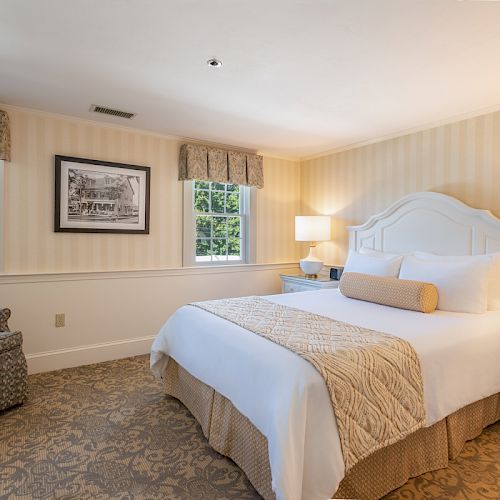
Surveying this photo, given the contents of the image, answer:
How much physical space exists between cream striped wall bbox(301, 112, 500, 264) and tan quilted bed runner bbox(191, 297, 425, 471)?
1968mm

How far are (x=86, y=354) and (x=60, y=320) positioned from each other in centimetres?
42

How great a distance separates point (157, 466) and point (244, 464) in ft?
1.65

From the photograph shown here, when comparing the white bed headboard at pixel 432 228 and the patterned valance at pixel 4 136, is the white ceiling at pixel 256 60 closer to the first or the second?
the patterned valance at pixel 4 136

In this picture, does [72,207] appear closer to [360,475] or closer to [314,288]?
[314,288]

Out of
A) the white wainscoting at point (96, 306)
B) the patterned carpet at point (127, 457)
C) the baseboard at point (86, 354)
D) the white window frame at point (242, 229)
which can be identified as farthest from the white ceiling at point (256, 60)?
the patterned carpet at point (127, 457)

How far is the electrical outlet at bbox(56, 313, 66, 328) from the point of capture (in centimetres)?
334

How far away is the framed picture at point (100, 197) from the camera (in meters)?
3.34

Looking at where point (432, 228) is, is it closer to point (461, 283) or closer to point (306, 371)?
point (461, 283)

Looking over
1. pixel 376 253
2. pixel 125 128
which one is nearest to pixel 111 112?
pixel 125 128

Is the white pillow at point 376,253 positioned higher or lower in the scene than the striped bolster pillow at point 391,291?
higher

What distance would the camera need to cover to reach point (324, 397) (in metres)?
1.49

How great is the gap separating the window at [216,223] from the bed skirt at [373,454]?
2.00 m

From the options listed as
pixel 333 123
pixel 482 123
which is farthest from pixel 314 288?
pixel 482 123

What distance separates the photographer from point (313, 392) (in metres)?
1.47
